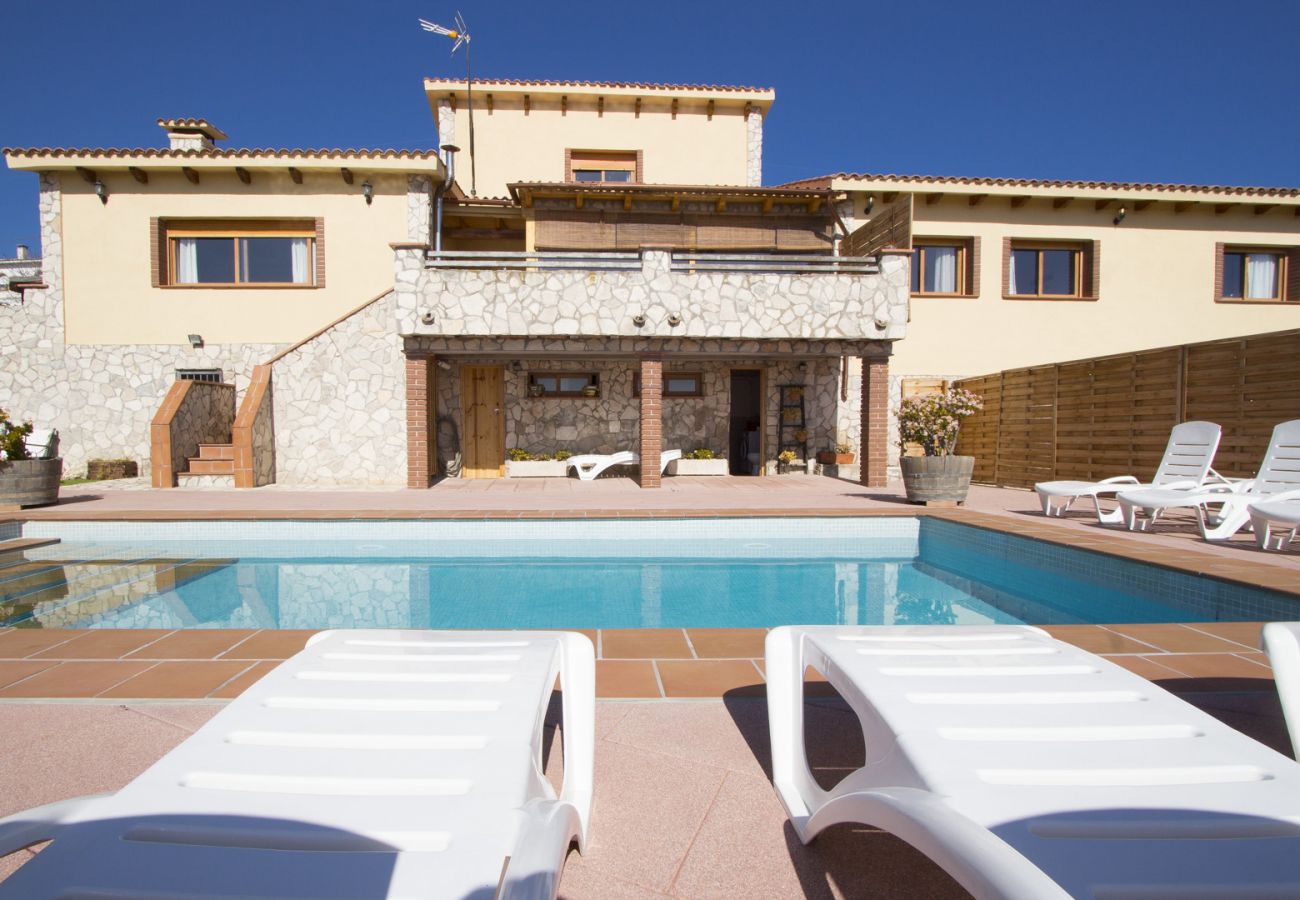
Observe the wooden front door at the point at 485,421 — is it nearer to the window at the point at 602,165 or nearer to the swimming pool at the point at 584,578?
the window at the point at 602,165

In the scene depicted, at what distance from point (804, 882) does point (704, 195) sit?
13.3 metres

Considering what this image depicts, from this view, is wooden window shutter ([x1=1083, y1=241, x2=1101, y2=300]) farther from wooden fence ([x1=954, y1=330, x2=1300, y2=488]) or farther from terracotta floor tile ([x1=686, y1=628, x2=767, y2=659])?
terracotta floor tile ([x1=686, y1=628, x2=767, y2=659])

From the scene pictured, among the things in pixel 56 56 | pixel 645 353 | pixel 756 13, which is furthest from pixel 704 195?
pixel 56 56

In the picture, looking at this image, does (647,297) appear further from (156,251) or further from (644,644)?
(156,251)

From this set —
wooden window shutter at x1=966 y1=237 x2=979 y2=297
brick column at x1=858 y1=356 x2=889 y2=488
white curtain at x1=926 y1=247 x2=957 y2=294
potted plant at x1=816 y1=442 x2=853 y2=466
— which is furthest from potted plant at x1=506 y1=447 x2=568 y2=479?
wooden window shutter at x1=966 y1=237 x2=979 y2=297

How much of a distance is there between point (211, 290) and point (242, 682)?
1327 centimetres

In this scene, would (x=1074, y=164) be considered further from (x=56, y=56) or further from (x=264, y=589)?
(x=56, y=56)

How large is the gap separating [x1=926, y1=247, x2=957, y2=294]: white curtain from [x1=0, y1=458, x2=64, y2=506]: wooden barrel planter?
15.9 metres

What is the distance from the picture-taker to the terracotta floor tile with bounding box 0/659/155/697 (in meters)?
2.67

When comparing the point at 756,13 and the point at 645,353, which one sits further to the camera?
the point at 756,13

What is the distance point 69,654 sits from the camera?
10.2 feet

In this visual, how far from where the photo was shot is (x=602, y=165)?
1575cm

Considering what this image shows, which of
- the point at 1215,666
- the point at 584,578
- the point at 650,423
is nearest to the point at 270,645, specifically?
the point at 584,578

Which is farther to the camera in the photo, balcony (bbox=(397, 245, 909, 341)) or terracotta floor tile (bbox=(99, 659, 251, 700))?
balcony (bbox=(397, 245, 909, 341))
